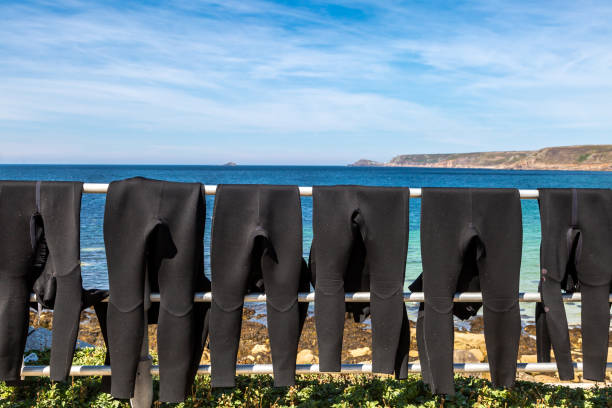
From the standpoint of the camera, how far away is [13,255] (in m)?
2.85

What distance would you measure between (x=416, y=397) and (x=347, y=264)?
1618 mm

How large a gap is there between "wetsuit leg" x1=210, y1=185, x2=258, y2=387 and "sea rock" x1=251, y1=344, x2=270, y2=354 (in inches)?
247

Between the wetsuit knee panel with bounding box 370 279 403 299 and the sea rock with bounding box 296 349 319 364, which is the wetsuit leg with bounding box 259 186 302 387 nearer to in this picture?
the wetsuit knee panel with bounding box 370 279 403 299

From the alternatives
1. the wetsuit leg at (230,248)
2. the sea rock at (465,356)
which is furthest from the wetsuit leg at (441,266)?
the sea rock at (465,356)

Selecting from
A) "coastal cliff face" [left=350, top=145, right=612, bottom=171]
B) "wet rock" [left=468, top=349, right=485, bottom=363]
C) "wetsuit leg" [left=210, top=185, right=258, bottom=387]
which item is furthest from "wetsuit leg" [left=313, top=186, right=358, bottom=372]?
"coastal cliff face" [left=350, top=145, right=612, bottom=171]

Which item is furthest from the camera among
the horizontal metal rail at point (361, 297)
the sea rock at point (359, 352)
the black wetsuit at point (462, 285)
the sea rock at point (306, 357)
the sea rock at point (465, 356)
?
the sea rock at point (359, 352)

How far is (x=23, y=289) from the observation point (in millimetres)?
2893

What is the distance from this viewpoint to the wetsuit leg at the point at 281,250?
288 centimetres

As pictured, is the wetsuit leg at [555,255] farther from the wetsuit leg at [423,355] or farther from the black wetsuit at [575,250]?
the wetsuit leg at [423,355]

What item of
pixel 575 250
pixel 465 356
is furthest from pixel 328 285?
pixel 465 356

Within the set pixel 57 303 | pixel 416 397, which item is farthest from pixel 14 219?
pixel 416 397

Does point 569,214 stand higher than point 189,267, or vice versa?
point 569,214

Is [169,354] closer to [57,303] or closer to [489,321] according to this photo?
[57,303]

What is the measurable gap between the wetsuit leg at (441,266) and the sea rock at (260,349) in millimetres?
6343
